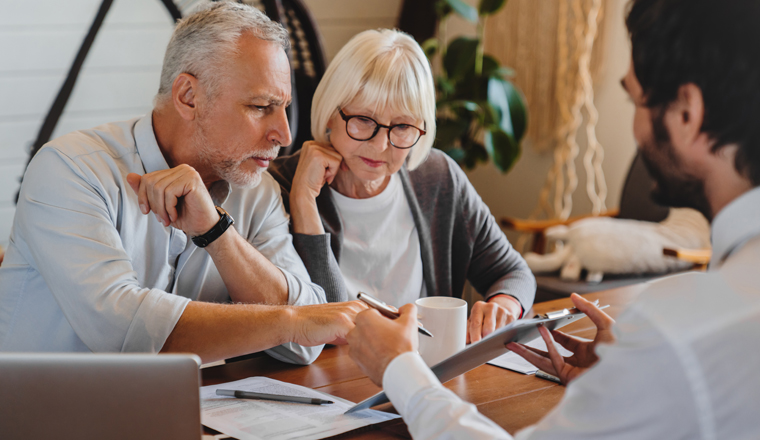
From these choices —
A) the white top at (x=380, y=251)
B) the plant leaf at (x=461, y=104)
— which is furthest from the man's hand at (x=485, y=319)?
the plant leaf at (x=461, y=104)

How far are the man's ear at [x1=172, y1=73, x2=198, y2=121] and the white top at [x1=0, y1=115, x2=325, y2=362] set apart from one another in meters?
0.08

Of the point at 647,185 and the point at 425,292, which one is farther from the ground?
the point at 425,292

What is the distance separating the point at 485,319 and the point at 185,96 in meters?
0.81

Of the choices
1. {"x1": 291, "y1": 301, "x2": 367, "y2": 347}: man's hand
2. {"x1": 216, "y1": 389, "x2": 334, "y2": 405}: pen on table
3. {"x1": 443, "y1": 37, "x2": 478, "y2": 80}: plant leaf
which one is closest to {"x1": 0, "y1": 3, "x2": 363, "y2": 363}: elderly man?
{"x1": 291, "y1": 301, "x2": 367, "y2": 347}: man's hand

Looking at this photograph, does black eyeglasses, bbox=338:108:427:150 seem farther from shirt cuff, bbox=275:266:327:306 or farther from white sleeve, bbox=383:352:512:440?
white sleeve, bbox=383:352:512:440

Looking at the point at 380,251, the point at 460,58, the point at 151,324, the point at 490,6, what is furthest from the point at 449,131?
the point at 151,324

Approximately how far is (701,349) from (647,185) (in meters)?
2.69

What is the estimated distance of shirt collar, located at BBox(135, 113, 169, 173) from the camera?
4.29 ft

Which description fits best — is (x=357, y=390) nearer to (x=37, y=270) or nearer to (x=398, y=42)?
(x=37, y=270)

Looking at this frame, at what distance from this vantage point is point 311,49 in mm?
2838

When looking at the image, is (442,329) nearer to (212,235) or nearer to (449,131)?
(212,235)

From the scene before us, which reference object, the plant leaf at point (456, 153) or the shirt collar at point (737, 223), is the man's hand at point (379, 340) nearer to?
the shirt collar at point (737, 223)

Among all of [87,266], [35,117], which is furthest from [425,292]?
[35,117]

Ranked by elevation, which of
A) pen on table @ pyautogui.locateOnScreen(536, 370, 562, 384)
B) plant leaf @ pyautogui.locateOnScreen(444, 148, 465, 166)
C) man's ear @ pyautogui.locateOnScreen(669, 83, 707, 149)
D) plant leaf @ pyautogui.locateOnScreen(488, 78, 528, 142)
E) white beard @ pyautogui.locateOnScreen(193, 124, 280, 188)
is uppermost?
man's ear @ pyautogui.locateOnScreen(669, 83, 707, 149)
